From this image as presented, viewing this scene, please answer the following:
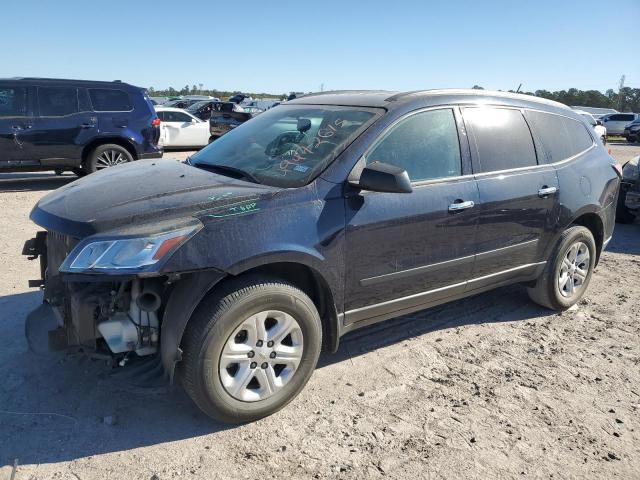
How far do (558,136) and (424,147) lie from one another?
63.2 inches

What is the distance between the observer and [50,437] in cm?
280

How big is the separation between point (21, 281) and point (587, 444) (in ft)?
15.0

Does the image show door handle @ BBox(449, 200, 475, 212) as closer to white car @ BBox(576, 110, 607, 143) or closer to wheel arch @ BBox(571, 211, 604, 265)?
wheel arch @ BBox(571, 211, 604, 265)

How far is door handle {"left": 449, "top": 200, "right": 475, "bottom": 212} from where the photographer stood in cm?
364

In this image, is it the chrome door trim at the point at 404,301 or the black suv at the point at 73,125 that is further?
the black suv at the point at 73,125

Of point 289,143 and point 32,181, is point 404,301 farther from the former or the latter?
point 32,181

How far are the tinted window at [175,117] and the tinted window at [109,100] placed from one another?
212 inches

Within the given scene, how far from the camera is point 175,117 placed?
15.5 metres

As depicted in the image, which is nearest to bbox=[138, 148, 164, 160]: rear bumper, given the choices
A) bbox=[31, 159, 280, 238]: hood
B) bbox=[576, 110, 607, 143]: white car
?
bbox=[31, 159, 280, 238]: hood

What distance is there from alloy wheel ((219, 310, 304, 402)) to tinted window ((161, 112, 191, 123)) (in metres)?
13.4

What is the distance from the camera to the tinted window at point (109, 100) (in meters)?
9.61

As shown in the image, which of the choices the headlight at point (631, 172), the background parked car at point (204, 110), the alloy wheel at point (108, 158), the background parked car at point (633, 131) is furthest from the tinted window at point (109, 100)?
the background parked car at point (633, 131)

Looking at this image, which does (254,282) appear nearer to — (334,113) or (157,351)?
(157,351)

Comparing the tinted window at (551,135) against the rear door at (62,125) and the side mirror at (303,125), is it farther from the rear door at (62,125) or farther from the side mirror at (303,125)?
the rear door at (62,125)
